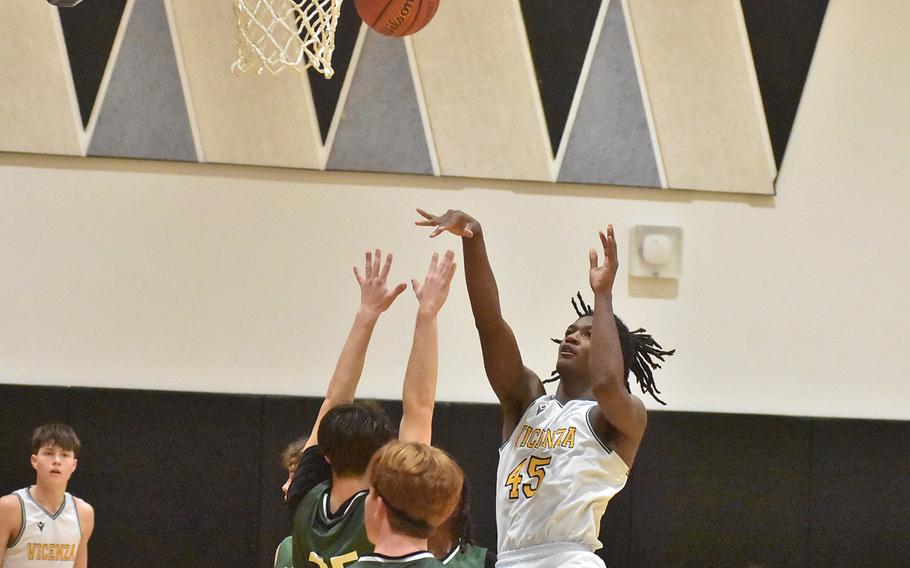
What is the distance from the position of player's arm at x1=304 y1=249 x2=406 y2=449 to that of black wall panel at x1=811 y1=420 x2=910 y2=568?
4663 millimetres

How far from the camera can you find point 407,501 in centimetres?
246

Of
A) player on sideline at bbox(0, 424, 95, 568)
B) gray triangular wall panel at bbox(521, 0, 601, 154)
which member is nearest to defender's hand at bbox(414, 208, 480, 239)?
player on sideline at bbox(0, 424, 95, 568)

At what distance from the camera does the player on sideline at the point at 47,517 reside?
581 centimetres

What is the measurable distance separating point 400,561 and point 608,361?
1.45 m

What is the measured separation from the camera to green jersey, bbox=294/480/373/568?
281cm

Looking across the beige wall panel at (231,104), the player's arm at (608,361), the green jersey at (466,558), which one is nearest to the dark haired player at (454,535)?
the green jersey at (466,558)

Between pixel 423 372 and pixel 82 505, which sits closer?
pixel 423 372

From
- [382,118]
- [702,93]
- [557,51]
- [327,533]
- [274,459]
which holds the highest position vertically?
[557,51]

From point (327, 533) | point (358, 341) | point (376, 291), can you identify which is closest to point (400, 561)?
point (327, 533)

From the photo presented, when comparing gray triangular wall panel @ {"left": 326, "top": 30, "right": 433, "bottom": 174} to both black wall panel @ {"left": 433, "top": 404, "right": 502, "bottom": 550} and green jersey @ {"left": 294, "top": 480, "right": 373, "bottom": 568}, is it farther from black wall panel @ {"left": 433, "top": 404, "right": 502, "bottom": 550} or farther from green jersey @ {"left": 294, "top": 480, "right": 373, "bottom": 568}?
green jersey @ {"left": 294, "top": 480, "right": 373, "bottom": 568}

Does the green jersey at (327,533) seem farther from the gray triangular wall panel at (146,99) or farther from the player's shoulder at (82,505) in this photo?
the gray triangular wall panel at (146,99)

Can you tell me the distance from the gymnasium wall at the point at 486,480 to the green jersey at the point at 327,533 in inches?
155

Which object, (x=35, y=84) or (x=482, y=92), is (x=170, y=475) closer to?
(x=35, y=84)

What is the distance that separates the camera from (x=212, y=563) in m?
6.79
